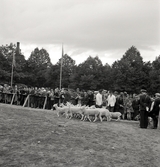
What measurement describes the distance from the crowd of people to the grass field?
2.43 metres

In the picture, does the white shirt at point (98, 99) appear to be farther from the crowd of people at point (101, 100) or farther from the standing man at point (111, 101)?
→ the standing man at point (111, 101)

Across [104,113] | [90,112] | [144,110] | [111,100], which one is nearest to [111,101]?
Answer: [111,100]

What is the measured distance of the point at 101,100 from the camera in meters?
17.6

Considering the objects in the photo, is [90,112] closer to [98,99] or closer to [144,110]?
[98,99]

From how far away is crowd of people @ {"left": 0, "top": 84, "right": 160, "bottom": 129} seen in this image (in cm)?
1446

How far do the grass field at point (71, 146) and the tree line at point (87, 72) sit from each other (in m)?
44.1

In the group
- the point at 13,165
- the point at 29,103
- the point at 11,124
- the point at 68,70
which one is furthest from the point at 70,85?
the point at 13,165

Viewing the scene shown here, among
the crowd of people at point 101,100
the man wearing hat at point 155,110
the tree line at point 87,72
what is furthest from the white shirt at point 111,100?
the tree line at point 87,72

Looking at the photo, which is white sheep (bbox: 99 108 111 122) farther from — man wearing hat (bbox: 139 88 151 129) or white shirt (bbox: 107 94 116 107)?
man wearing hat (bbox: 139 88 151 129)

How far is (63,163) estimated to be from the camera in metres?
7.46

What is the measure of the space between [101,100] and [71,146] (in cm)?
885

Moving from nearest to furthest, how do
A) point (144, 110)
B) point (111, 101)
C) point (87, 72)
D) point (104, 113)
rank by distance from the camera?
point (144, 110)
point (104, 113)
point (111, 101)
point (87, 72)

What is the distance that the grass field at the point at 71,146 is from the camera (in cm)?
764

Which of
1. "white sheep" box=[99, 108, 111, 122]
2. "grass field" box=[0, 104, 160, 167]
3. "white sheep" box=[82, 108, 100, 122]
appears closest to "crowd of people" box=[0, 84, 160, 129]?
"white sheep" box=[82, 108, 100, 122]
